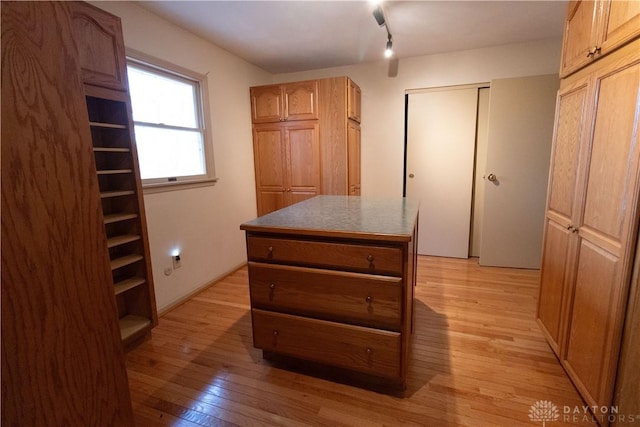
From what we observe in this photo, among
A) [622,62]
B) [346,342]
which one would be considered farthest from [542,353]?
[622,62]

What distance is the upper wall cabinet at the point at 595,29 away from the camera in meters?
1.21

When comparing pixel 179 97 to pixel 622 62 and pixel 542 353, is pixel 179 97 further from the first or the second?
pixel 542 353

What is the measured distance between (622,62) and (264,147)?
302 centimetres

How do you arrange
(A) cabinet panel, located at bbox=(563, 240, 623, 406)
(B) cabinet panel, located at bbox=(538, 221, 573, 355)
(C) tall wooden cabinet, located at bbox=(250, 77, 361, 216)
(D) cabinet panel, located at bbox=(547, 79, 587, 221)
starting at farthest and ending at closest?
(C) tall wooden cabinet, located at bbox=(250, 77, 361, 216) < (B) cabinet panel, located at bbox=(538, 221, 573, 355) < (D) cabinet panel, located at bbox=(547, 79, 587, 221) < (A) cabinet panel, located at bbox=(563, 240, 623, 406)

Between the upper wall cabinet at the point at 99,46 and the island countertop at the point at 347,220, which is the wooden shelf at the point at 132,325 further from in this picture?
the upper wall cabinet at the point at 99,46

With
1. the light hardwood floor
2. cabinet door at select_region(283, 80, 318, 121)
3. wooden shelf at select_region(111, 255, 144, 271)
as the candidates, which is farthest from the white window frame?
the light hardwood floor

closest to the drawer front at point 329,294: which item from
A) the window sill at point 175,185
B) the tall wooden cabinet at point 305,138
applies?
the window sill at point 175,185

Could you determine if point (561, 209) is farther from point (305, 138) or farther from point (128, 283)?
point (128, 283)

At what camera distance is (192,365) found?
1.86m

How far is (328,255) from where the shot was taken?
59.1 inches

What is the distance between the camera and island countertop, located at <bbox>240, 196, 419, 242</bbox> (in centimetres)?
142

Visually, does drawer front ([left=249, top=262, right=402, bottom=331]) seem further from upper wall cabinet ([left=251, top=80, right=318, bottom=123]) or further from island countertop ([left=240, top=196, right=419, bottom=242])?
upper wall cabinet ([left=251, top=80, right=318, bottom=123])

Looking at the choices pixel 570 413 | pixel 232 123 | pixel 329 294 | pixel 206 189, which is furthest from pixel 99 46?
pixel 570 413

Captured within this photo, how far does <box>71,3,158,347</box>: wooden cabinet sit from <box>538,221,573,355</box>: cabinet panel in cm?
257
